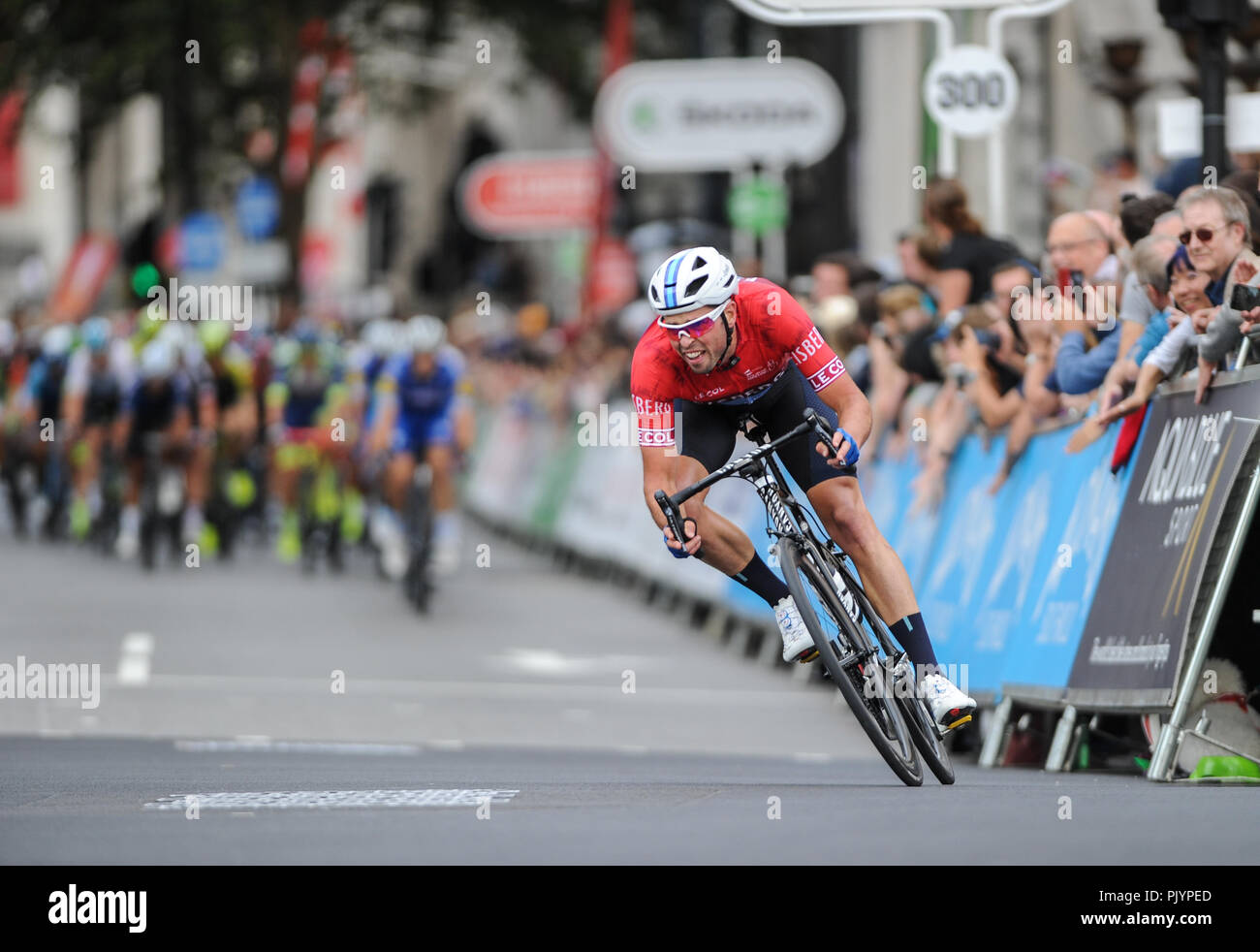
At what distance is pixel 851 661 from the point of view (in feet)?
29.5

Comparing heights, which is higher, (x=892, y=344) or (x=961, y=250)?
(x=961, y=250)

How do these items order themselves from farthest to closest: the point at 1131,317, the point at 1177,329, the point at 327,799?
1. the point at 1131,317
2. the point at 1177,329
3. the point at 327,799

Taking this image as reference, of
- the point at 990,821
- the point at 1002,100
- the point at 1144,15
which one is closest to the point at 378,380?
the point at 1002,100

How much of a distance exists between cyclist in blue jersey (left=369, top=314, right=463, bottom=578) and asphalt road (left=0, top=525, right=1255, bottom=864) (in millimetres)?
852

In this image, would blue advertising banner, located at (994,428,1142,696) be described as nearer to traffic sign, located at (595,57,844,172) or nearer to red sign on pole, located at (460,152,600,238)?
traffic sign, located at (595,57,844,172)

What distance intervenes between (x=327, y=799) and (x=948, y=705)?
2.01 m

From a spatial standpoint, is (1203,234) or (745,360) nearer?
(745,360)

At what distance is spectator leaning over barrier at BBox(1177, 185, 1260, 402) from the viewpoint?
931 centimetres

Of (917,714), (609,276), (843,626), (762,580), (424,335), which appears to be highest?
(609,276)

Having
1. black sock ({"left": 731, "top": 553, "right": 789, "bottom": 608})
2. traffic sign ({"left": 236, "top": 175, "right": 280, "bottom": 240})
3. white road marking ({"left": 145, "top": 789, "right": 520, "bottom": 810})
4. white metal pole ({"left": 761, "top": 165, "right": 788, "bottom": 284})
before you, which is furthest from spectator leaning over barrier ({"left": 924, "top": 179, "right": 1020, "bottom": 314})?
traffic sign ({"left": 236, "top": 175, "right": 280, "bottom": 240})

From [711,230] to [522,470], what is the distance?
4.00m

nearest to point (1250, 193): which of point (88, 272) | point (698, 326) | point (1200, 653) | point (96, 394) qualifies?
point (1200, 653)

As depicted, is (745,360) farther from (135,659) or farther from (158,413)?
(158,413)

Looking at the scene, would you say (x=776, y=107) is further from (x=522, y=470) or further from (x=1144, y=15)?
(x=522, y=470)
